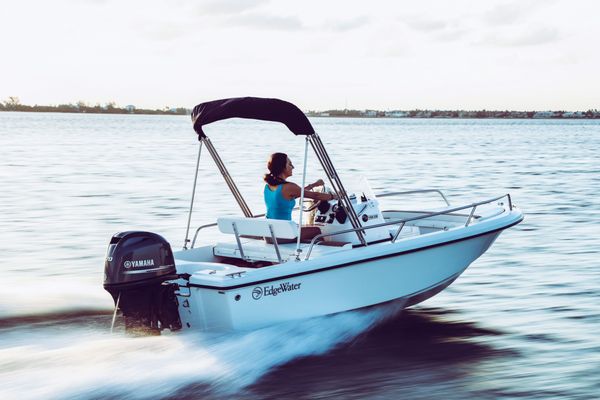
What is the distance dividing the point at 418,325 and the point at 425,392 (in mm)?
1866

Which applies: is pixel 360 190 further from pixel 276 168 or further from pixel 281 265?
pixel 281 265

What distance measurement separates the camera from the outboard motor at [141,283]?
604 cm

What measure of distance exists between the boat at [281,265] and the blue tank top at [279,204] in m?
0.19

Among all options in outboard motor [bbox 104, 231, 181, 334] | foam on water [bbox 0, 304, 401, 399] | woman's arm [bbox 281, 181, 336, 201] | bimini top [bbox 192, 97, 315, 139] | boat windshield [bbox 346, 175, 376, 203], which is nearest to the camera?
foam on water [bbox 0, 304, 401, 399]

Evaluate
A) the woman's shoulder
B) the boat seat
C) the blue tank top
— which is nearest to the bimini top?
the woman's shoulder

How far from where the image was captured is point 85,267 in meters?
10.6

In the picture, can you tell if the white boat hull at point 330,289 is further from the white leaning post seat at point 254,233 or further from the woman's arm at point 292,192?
the woman's arm at point 292,192

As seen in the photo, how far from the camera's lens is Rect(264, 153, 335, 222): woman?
6.69m

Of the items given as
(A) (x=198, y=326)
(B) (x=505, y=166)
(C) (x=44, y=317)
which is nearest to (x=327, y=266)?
(A) (x=198, y=326)

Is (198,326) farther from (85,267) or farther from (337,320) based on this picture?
(85,267)

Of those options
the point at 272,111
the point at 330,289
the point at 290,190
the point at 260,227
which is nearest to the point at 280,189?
the point at 290,190

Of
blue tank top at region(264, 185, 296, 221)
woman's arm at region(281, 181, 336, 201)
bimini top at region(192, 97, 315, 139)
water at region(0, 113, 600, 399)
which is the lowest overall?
water at region(0, 113, 600, 399)

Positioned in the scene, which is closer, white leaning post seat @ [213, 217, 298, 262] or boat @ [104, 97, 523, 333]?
boat @ [104, 97, 523, 333]

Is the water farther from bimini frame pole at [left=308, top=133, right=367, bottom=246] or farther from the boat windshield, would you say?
bimini frame pole at [left=308, top=133, right=367, bottom=246]
